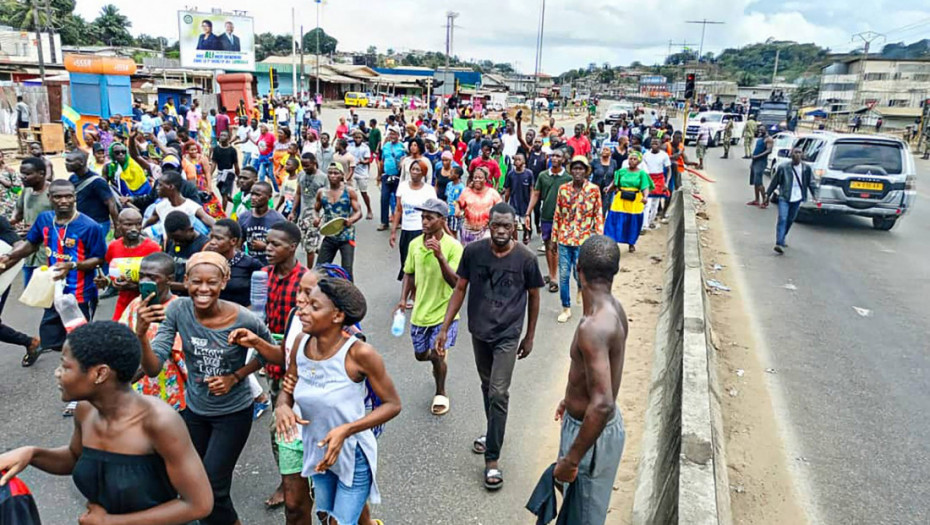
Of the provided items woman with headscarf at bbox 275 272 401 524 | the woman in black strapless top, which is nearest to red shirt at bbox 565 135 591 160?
woman with headscarf at bbox 275 272 401 524

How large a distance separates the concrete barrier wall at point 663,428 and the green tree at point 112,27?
84.5m

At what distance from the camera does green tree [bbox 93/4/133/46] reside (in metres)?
75.5

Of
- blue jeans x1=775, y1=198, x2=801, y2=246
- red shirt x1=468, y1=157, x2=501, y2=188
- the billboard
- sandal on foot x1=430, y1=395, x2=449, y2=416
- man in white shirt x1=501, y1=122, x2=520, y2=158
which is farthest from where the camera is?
the billboard

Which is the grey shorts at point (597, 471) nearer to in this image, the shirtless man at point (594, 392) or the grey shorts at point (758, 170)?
the shirtless man at point (594, 392)

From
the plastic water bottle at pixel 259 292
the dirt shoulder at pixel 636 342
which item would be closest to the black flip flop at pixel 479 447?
the dirt shoulder at pixel 636 342

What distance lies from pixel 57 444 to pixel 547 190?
236 inches

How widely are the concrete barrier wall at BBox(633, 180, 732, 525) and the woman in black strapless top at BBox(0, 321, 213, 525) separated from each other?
2.21 metres

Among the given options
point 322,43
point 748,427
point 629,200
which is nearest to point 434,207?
point 748,427

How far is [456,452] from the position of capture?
4473mm

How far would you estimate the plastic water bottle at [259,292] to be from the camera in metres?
4.05

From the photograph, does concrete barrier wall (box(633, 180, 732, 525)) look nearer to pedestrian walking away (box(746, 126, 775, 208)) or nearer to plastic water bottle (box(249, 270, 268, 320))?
plastic water bottle (box(249, 270, 268, 320))

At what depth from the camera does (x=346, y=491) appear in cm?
286

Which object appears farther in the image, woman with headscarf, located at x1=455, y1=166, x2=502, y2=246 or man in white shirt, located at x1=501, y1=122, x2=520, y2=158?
man in white shirt, located at x1=501, y1=122, x2=520, y2=158

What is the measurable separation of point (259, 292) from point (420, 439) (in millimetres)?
1568
